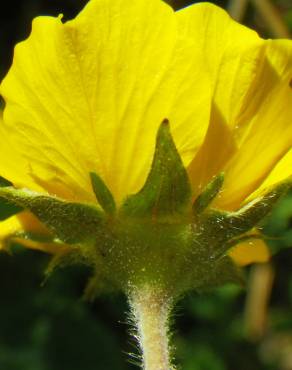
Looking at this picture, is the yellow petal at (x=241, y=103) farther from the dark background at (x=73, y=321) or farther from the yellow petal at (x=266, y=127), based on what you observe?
the dark background at (x=73, y=321)

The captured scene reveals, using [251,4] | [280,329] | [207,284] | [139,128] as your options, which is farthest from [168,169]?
[280,329]

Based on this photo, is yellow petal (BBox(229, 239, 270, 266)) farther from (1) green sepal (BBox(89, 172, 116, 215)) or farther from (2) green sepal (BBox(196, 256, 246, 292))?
(1) green sepal (BBox(89, 172, 116, 215))

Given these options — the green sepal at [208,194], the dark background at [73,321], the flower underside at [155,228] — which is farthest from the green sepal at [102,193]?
the dark background at [73,321]

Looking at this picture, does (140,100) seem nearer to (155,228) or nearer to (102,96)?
(102,96)

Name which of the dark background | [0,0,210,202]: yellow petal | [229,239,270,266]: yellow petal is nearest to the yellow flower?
[0,0,210,202]: yellow petal

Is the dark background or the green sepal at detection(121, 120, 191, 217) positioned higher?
→ the green sepal at detection(121, 120, 191, 217)

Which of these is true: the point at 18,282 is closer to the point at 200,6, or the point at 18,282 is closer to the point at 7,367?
the point at 7,367

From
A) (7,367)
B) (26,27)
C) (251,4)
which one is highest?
(251,4)
